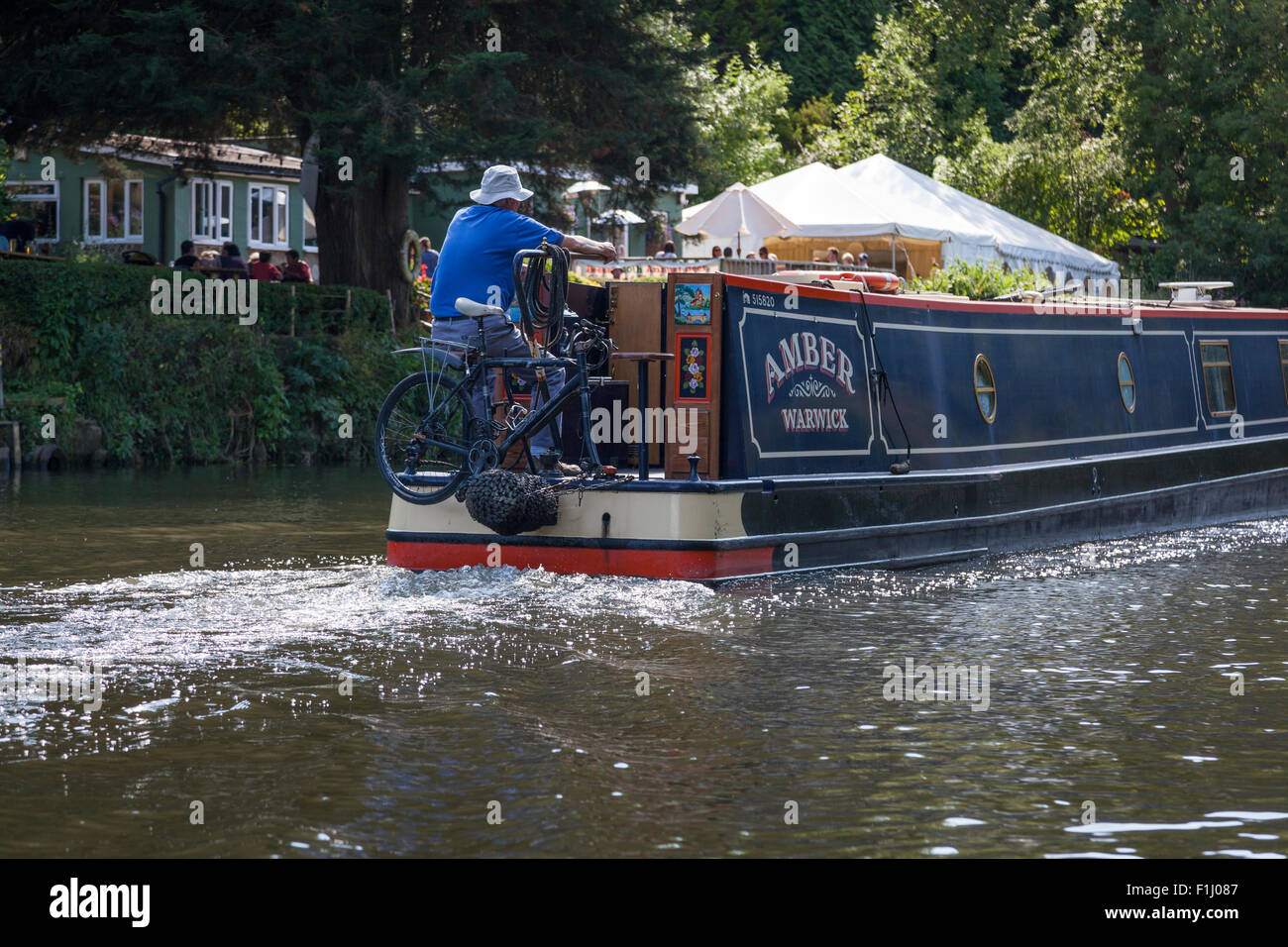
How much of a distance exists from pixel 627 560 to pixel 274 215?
30.8 meters

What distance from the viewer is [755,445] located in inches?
423

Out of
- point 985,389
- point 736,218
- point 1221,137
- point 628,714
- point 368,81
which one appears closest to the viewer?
point 628,714

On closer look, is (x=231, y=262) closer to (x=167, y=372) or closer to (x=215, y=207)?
(x=167, y=372)

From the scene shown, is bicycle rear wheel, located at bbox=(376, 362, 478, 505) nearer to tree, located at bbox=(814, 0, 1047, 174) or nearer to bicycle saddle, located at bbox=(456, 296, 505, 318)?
bicycle saddle, located at bbox=(456, 296, 505, 318)

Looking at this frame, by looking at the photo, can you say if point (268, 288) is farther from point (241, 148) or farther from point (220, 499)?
point (241, 148)

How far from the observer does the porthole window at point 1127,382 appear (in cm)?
1528

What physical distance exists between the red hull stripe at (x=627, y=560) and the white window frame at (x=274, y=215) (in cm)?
2948

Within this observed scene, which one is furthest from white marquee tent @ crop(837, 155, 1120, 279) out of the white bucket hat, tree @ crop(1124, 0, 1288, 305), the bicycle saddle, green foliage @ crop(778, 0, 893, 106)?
green foliage @ crop(778, 0, 893, 106)

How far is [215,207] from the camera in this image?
37469 mm

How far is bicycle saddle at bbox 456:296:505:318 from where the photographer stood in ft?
32.6

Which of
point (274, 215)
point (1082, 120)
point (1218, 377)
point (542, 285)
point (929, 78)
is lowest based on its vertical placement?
point (1218, 377)

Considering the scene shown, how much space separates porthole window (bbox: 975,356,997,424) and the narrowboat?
0.03 m

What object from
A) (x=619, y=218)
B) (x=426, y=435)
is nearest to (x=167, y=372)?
(x=619, y=218)

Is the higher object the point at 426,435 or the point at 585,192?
the point at 585,192
